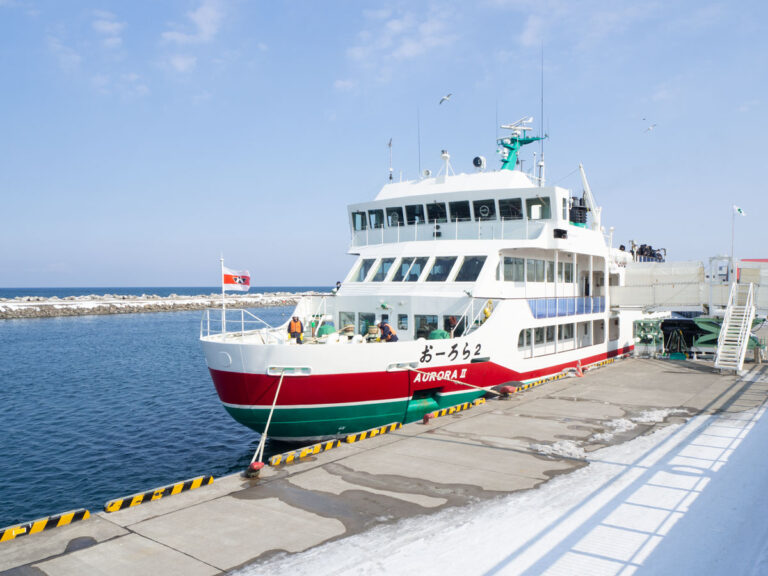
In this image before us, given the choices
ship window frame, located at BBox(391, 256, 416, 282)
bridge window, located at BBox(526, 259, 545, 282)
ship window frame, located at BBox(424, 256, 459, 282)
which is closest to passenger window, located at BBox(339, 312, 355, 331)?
ship window frame, located at BBox(391, 256, 416, 282)

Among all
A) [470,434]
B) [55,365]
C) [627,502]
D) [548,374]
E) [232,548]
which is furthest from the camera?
[55,365]

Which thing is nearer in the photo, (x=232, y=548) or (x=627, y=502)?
(x=232, y=548)

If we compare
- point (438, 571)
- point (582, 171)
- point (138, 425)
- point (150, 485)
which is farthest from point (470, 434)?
point (582, 171)

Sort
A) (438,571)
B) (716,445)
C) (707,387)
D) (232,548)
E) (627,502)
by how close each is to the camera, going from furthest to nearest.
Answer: (707,387)
(716,445)
(627,502)
(232,548)
(438,571)

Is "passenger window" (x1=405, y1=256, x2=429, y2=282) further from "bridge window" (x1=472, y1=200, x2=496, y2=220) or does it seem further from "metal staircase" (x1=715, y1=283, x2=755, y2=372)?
"metal staircase" (x1=715, y1=283, x2=755, y2=372)

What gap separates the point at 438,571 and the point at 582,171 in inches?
850

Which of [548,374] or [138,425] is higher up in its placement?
[548,374]

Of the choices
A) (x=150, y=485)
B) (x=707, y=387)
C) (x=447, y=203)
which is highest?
(x=447, y=203)

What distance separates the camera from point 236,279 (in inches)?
501

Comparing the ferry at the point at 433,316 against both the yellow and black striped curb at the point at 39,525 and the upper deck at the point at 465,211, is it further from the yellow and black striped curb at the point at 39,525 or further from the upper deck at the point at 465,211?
the yellow and black striped curb at the point at 39,525

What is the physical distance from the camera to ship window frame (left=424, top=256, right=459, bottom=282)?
54.8ft

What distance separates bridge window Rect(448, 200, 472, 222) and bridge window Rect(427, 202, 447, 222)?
29cm

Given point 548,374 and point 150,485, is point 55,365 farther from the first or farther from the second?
point 548,374

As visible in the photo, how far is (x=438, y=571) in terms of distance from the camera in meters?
5.89
